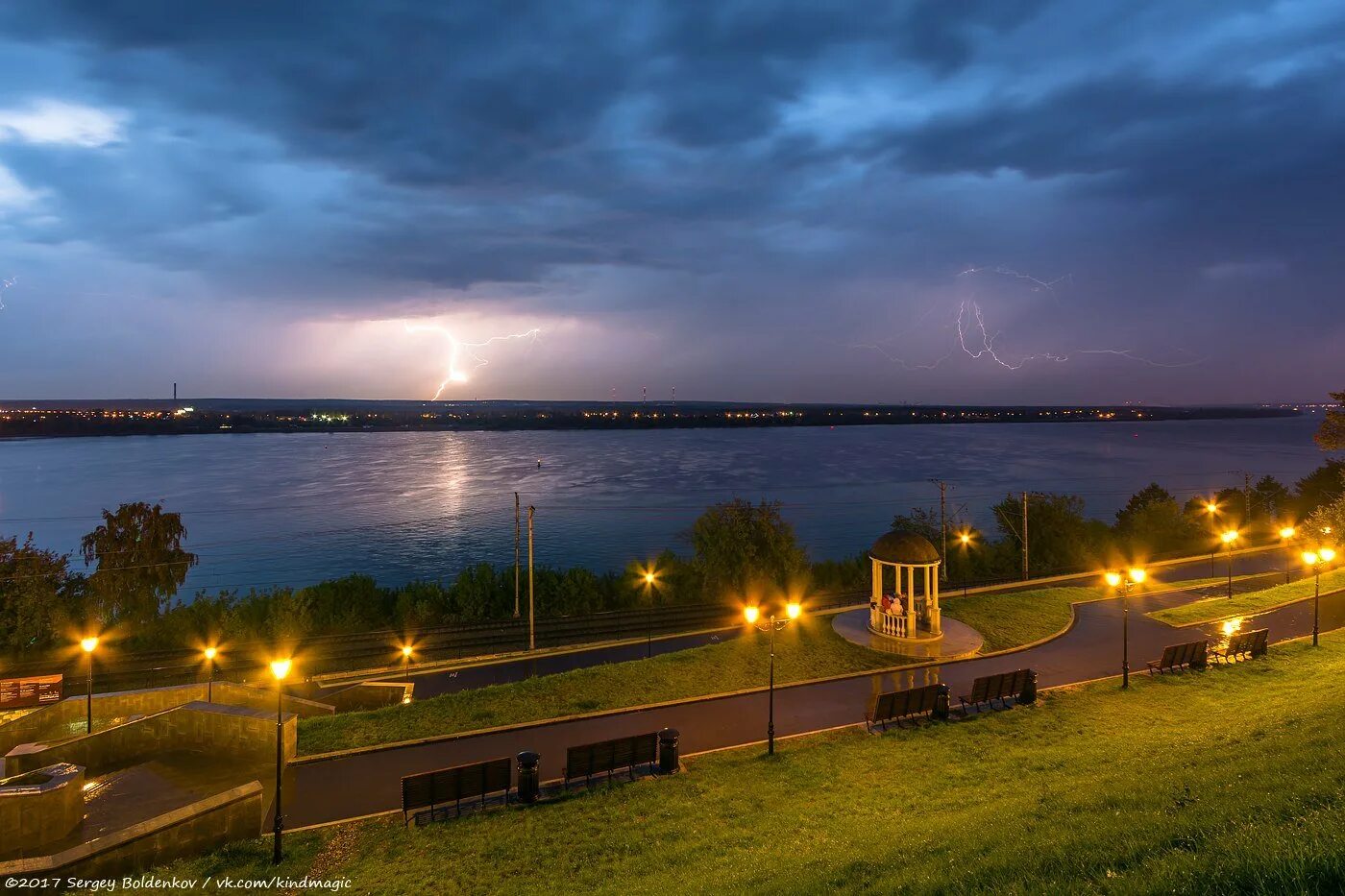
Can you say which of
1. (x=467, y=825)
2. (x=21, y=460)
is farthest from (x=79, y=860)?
(x=21, y=460)

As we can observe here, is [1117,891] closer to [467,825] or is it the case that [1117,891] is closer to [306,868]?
[467,825]

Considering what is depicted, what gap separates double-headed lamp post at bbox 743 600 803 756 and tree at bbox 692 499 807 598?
45.0ft

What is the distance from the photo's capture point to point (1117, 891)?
6.29m

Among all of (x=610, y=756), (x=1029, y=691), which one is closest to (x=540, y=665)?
(x=610, y=756)

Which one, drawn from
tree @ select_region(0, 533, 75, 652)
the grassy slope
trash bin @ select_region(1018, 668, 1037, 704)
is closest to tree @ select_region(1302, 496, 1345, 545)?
the grassy slope

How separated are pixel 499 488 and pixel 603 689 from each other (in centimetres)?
8812

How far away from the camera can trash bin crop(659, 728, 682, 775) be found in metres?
12.5

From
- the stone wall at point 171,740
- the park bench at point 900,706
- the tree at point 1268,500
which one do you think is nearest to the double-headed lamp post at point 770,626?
the park bench at point 900,706

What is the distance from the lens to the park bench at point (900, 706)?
46.7 feet

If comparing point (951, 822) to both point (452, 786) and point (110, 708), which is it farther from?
point (110, 708)

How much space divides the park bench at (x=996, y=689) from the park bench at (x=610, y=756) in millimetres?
7433

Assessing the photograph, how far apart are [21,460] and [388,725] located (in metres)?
176

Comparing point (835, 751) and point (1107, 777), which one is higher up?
point (1107, 777)

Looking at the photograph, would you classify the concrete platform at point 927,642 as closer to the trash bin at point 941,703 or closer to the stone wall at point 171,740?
the trash bin at point 941,703
